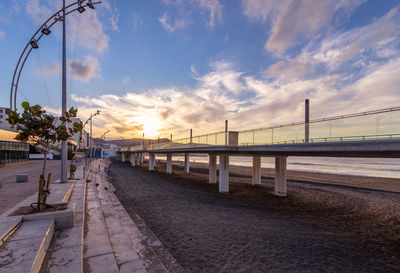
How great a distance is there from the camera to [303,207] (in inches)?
565

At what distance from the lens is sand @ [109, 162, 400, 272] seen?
21.4ft

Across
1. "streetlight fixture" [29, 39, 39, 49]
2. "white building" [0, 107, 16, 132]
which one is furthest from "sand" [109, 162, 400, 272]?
"streetlight fixture" [29, 39, 39, 49]

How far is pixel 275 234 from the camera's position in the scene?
8.86m

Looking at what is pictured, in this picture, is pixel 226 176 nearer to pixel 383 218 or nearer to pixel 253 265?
pixel 383 218

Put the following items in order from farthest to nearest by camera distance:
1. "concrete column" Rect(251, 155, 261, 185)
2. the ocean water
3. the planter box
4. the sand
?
the ocean water
"concrete column" Rect(251, 155, 261, 185)
the sand
the planter box

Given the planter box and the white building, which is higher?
the white building

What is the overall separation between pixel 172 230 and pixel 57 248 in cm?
511

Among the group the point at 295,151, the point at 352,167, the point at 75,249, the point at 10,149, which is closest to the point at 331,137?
the point at 295,151

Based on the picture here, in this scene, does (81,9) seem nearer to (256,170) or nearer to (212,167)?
(212,167)

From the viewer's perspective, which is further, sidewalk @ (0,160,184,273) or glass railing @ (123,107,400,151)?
glass railing @ (123,107,400,151)

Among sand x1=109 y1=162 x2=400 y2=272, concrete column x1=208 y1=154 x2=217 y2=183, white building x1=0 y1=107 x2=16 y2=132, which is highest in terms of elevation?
white building x1=0 y1=107 x2=16 y2=132

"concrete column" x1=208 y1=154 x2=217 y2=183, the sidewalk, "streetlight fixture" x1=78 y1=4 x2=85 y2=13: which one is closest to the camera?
the sidewalk

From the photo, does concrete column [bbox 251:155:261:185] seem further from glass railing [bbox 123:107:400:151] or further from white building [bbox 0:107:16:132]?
white building [bbox 0:107:16:132]

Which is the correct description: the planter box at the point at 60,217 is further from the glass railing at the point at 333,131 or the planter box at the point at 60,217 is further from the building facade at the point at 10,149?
the building facade at the point at 10,149
